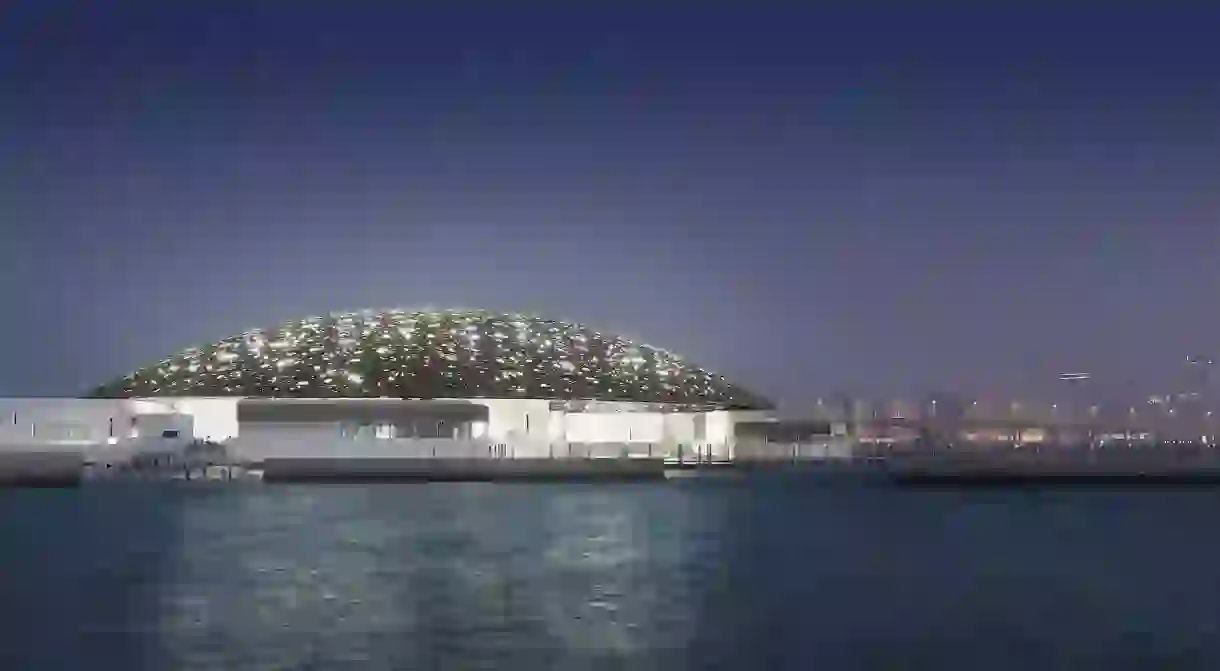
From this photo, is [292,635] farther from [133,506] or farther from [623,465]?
[623,465]

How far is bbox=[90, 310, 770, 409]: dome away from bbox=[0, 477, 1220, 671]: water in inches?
1665

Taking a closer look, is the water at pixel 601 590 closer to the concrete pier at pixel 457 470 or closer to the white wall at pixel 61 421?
the concrete pier at pixel 457 470

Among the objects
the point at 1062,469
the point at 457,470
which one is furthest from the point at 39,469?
the point at 1062,469

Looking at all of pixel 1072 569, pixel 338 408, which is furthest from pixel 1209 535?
pixel 338 408

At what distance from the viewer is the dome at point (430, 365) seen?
81.8 meters

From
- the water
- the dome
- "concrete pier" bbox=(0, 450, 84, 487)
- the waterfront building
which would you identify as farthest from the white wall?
the water

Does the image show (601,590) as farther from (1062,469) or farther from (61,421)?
(61,421)

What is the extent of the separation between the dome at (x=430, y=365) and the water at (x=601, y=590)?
4229cm

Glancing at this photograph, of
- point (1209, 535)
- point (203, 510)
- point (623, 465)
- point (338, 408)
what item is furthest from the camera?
point (338, 408)

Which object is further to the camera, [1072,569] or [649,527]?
[649,527]

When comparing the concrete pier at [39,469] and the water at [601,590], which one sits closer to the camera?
the water at [601,590]

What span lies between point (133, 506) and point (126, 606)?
26001 millimetres

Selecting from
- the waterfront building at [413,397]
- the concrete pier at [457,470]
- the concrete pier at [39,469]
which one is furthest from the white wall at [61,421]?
the concrete pier at [457,470]

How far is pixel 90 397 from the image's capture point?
7944 cm
